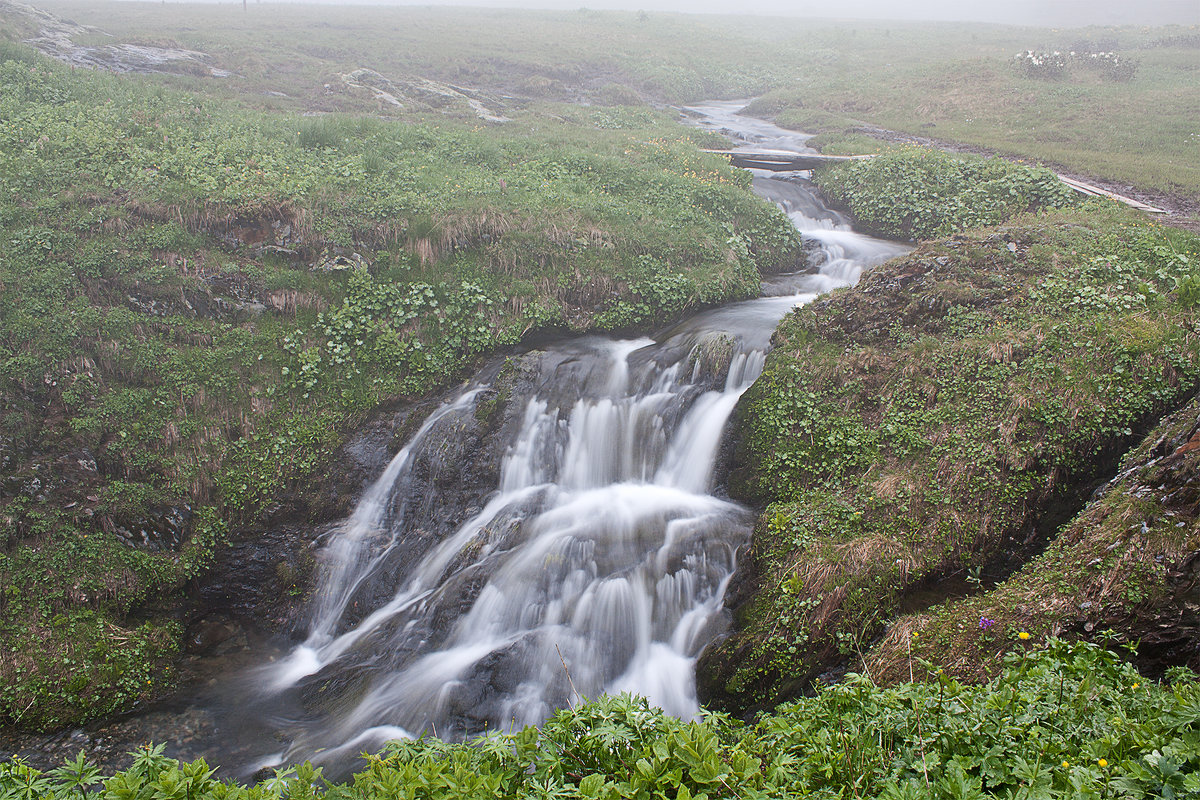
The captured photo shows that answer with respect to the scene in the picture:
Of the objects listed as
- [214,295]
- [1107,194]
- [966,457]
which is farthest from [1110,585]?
[214,295]

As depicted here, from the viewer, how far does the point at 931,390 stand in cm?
892

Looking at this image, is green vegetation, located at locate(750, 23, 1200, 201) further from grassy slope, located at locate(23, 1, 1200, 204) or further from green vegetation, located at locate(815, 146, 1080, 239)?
green vegetation, located at locate(815, 146, 1080, 239)

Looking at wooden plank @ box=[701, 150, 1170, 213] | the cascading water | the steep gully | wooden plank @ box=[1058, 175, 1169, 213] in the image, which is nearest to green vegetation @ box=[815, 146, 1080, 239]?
wooden plank @ box=[1058, 175, 1169, 213]

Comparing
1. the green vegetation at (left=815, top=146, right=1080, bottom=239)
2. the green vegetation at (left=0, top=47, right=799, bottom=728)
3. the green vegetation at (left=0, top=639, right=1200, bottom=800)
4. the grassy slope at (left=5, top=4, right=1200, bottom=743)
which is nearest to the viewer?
the green vegetation at (left=0, top=639, right=1200, bottom=800)

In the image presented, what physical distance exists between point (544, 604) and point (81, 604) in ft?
19.5

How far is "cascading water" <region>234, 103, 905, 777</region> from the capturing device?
7676 mm

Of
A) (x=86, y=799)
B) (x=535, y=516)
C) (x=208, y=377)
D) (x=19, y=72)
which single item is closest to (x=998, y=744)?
(x=86, y=799)

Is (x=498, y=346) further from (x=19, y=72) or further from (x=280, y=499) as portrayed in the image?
(x=19, y=72)

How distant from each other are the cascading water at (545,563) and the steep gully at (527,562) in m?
0.02

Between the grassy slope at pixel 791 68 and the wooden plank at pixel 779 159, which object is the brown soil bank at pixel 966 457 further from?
the wooden plank at pixel 779 159

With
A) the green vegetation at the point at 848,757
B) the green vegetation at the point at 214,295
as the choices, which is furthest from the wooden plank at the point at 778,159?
the green vegetation at the point at 848,757

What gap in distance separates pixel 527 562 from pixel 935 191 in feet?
42.9

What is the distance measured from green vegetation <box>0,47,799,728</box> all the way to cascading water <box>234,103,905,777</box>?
1.48 metres

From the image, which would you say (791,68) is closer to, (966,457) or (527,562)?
(966,457)
